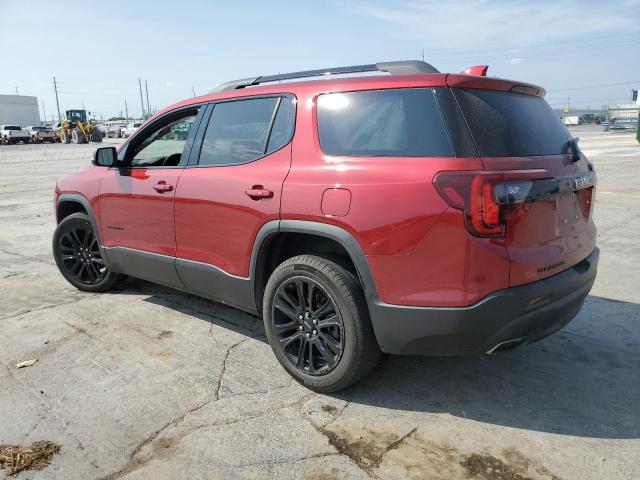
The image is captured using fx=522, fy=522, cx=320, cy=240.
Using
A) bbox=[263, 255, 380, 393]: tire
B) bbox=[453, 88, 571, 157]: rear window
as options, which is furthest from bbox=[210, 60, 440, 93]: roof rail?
bbox=[263, 255, 380, 393]: tire

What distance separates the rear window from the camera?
8.52ft

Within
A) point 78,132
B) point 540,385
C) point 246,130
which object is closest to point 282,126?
point 246,130

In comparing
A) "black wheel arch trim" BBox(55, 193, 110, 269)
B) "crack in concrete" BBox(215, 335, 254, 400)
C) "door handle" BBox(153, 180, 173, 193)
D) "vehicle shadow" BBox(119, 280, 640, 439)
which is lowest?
"vehicle shadow" BBox(119, 280, 640, 439)

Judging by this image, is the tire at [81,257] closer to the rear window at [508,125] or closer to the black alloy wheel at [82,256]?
the black alloy wheel at [82,256]

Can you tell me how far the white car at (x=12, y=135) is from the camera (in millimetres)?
47844

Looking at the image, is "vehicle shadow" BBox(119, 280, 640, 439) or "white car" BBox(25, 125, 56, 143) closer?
"vehicle shadow" BBox(119, 280, 640, 439)

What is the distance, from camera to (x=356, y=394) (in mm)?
3090

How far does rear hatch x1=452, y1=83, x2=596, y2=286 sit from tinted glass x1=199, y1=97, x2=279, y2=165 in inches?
50.4

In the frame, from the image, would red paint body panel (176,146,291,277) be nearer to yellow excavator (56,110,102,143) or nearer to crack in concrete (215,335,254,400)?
crack in concrete (215,335,254,400)

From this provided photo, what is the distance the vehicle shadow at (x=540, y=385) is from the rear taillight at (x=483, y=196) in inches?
42.8

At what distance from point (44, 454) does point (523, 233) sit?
258 centimetres

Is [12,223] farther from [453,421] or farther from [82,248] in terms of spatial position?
[453,421]

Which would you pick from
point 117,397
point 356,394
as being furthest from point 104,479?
point 356,394

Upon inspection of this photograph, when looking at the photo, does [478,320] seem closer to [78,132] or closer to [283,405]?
[283,405]
